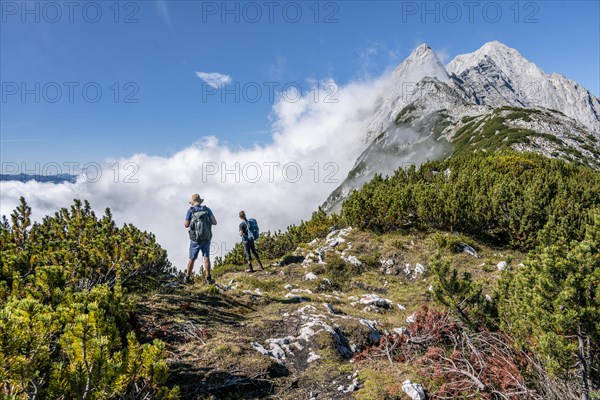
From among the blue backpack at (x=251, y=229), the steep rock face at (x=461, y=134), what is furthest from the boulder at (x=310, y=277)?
the steep rock face at (x=461, y=134)

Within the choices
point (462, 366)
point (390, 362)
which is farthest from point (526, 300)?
point (390, 362)

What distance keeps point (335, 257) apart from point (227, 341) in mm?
7963

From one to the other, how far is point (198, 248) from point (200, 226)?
66cm

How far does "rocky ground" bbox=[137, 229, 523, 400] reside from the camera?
15.7ft

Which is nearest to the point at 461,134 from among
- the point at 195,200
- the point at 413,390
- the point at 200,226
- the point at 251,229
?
the point at 251,229

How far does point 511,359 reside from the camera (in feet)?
15.3

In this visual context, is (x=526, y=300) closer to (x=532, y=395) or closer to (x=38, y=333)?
(x=532, y=395)

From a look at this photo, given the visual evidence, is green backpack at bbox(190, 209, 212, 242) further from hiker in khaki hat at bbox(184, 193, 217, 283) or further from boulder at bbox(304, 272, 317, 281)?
boulder at bbox(304, 272, 317, 281)

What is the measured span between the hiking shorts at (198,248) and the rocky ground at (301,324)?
0.95 meters

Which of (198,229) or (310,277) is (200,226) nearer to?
(198,229)

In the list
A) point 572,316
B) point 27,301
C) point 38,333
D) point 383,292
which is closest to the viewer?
point 38,333

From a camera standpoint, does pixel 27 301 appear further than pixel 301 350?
No

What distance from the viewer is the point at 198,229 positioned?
31.9 feet

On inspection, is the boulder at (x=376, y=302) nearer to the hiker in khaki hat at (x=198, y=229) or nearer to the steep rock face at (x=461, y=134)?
the hiker in khaki hat at (x=198, y=229)
